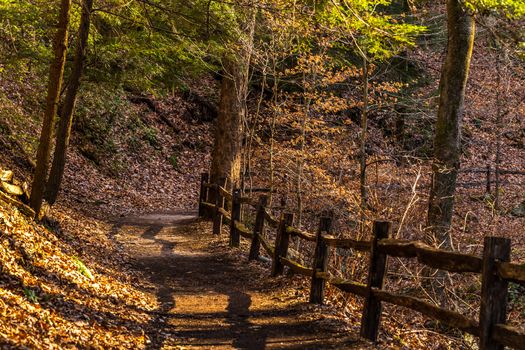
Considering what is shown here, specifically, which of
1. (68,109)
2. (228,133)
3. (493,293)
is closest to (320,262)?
(493,293)

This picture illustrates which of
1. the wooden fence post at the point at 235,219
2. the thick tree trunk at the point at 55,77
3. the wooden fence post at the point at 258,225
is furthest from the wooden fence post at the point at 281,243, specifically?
the thick tree trunk at the point at 55,77

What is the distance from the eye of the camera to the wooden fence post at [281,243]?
33.8 ft

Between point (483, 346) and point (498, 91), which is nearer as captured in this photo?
point (483, 346)

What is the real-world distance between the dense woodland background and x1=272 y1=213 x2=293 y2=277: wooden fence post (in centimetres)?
95

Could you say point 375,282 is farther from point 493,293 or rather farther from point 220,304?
point 220,304

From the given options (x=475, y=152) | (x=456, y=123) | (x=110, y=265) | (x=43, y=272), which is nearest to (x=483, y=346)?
(x=43, y=272)

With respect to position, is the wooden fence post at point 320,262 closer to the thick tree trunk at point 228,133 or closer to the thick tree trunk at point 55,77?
the thick tree trunk at point 55,77

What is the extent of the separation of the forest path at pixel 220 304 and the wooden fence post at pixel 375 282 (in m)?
0.21

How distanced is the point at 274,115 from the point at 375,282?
11.2m

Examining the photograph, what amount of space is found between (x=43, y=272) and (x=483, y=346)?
555 cm

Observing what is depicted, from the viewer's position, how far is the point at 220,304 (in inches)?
359

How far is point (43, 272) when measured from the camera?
26.3ft

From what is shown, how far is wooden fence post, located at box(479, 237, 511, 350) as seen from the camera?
5.31 metres

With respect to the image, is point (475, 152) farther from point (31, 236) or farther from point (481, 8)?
point (31, 236)
